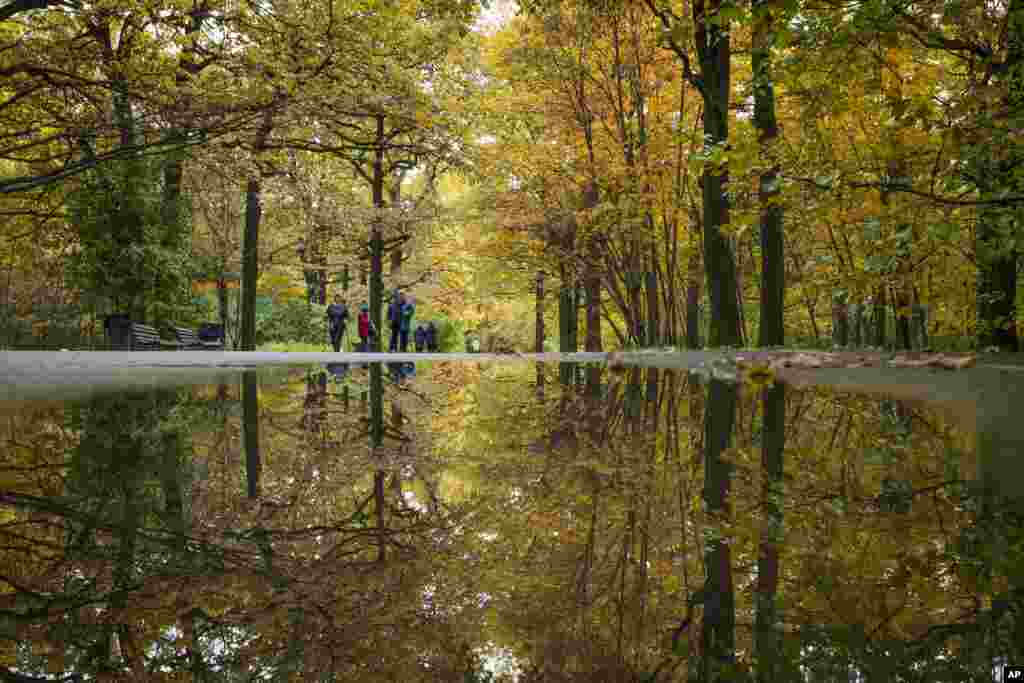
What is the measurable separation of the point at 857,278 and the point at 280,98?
7654 millimetres

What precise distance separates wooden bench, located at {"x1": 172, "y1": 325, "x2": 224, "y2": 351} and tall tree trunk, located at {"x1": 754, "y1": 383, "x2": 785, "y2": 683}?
20843mm

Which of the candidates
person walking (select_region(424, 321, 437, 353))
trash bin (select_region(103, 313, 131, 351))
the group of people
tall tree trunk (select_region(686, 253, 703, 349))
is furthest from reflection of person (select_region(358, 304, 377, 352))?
tall tree trunk (select_region(686, 253, 703, 349))

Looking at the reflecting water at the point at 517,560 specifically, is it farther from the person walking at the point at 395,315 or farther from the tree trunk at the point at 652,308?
the person walking at the point at 395,315

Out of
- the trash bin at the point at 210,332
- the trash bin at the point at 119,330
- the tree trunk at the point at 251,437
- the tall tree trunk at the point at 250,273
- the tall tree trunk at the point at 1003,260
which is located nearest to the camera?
the tree trunk at the point at 251,437

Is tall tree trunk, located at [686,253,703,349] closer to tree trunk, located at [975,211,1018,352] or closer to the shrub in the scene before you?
tree trunk, located at [975,211,1018,352]

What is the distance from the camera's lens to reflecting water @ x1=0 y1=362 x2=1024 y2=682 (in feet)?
3.02

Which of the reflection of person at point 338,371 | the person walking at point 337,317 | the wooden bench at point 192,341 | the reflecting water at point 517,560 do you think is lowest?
the reflecting water at point 517,560

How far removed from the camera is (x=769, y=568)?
116 centimetres

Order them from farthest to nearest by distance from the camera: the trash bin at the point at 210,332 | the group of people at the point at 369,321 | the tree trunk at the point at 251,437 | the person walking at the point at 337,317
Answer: the person walking at the point at 337,317, the group of people at the point at 369,321, the trash bin at the point at 210,332, the tree trunk at the point at 251,437

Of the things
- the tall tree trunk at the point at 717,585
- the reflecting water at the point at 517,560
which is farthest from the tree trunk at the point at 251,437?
the tall tree trunk at the point at 717,585

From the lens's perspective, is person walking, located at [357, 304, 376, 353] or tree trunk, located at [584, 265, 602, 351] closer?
person walking, located at [357, 304, 376, 353]

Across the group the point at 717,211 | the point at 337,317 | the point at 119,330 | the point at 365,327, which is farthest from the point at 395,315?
the point at 717,211

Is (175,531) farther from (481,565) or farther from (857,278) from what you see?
(857,278)

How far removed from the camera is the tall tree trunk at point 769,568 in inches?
34.8
